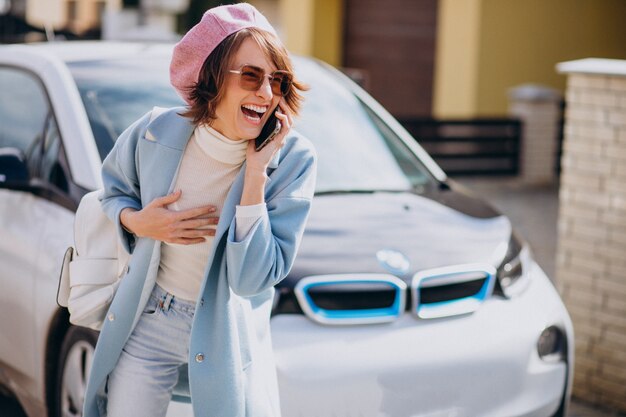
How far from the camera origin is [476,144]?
42.8 feet

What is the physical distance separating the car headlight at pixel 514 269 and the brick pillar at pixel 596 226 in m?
0.94

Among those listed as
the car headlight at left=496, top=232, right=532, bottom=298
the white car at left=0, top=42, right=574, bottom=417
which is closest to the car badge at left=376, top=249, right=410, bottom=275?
the white car at left=0, top=42, right=574, bottom=417

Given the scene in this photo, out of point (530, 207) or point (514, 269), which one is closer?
point (514, 269)

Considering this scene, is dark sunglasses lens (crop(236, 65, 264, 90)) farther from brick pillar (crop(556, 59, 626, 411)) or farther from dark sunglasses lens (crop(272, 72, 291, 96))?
brick pillar (crop(556, 59, 626, 411))

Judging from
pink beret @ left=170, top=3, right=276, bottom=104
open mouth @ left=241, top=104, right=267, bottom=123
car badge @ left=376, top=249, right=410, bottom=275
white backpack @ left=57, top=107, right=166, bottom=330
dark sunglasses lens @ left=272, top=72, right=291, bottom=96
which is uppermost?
pink beret @ left=170, top=3, right=276, bottom=104

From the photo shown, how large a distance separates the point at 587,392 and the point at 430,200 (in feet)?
4.67

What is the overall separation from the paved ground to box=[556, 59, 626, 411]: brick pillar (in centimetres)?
237

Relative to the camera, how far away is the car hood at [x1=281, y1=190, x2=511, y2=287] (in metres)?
3.78

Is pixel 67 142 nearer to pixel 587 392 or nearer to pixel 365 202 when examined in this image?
pixel 365 202

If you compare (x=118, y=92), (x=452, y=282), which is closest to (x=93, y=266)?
(x=452, y=282)

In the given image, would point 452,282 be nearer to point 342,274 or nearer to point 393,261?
point 393,261

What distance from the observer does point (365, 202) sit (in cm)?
437

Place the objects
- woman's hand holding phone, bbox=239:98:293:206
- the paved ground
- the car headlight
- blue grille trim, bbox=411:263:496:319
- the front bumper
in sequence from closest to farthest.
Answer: woman's hand holding phone, bbox=239:98:293:206 → the front bumper → blue grille trim, bbox=411:263:496:319 → the car headlight → the paved ground

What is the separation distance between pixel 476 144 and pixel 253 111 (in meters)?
10.6
